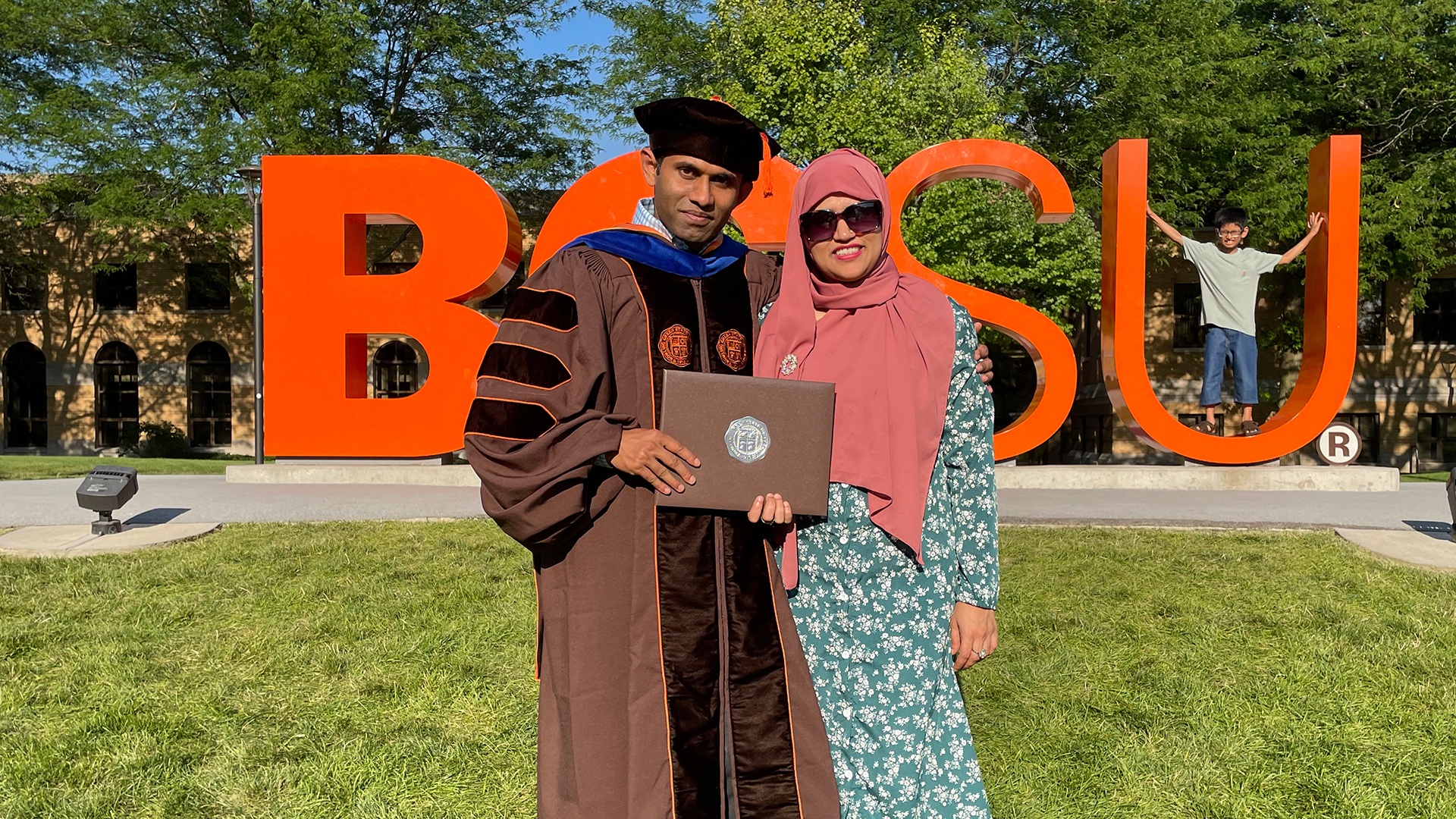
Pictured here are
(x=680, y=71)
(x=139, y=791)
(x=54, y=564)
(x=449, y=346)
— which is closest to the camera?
(x=139, y=791)

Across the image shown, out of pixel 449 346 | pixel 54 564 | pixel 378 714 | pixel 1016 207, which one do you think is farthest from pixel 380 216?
pixel 1016 207

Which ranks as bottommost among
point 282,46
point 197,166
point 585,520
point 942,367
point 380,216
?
point 585,520

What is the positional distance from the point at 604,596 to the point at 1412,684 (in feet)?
13.5

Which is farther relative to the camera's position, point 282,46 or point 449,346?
point 282,46

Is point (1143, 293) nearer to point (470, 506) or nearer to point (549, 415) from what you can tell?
point (470, 506)

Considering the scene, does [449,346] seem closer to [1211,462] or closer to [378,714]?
[378,714]

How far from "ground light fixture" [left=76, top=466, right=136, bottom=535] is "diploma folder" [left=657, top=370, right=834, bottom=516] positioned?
7.42 metres

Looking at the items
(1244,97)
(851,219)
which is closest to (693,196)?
(851,219)

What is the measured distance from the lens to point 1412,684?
446 cm

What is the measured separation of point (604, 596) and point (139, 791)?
237cm

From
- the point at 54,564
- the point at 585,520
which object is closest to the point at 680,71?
the point at 54,564

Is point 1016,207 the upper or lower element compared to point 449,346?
upper

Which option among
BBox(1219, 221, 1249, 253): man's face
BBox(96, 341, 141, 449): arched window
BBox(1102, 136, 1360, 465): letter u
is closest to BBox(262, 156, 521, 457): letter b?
BBox(1102, 136, 1360, 465): letter u

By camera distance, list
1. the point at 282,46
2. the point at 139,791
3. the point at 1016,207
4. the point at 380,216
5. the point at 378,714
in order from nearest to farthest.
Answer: the point at 139,791
the point at 378,714
the point at 380,216
the point at 1016,207
the point at 282,46
